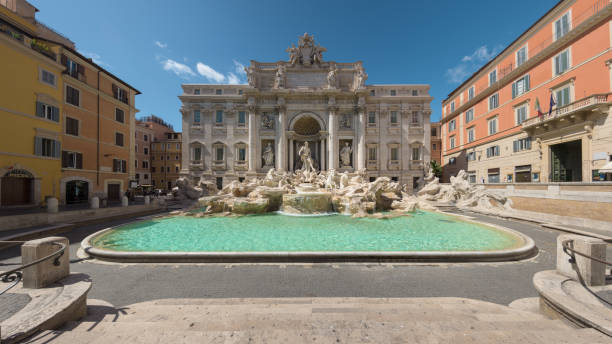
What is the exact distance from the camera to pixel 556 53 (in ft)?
54.0

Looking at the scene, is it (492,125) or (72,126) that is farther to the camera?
(492,125)

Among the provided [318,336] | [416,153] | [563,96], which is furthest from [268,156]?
[563,96]

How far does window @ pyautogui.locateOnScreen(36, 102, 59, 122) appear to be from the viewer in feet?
46.1

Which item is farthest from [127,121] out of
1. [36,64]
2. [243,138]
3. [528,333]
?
[528,333]

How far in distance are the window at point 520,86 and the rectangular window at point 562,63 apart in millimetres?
2398

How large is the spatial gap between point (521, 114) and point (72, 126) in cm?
4123

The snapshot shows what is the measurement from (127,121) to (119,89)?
3.31m

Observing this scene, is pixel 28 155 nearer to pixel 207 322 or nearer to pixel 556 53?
pixel 207 322

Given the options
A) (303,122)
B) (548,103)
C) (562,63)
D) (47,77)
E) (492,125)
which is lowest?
(492,125)

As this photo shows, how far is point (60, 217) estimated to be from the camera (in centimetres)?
1059

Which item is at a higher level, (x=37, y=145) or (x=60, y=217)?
(x=37, y=145)

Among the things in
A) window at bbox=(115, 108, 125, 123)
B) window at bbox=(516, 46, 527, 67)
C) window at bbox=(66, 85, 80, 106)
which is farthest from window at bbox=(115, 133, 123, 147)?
window at bbox=(516, 46, 527, 67)

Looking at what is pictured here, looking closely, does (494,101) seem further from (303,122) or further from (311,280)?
(311,280)

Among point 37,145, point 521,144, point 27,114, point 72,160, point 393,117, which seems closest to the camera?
point 27,114
